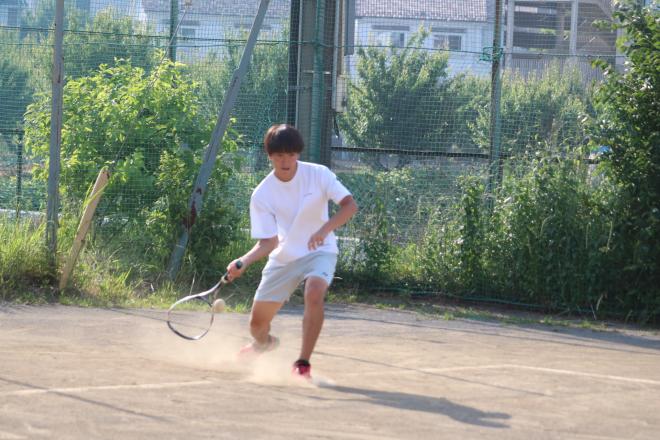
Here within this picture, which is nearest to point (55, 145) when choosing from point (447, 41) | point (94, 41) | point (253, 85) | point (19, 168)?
point (19, 168)

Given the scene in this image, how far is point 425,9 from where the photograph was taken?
522 inches

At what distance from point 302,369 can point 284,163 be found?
4.44 feet

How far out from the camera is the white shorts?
22.2 ft

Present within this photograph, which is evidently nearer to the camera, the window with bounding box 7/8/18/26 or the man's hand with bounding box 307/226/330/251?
the man's hand with bounding box 307/226/330/251

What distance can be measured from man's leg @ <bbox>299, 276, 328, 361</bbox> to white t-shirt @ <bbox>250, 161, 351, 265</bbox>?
41cm

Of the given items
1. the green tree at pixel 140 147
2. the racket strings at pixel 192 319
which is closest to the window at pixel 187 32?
the green tree at pixel 140 147

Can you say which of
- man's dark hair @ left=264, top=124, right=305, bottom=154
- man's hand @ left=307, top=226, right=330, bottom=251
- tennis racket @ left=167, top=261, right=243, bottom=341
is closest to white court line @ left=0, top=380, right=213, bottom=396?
man's hand @ left=307, top=226, right=330, bottom=251

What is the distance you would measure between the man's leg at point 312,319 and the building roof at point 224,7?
21.8ft

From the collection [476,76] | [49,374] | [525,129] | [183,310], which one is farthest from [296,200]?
[476,76]

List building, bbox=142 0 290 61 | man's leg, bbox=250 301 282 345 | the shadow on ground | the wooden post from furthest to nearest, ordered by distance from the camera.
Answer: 1. building, bbox=142 0 290 61
2. the wooden post
3. man's leg, bbox=250 301 282 345
4. the shadow on ground

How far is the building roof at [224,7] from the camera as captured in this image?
40.7 ft

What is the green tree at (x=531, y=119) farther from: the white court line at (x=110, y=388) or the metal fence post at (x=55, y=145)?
the white court line at (x=110, y=388)

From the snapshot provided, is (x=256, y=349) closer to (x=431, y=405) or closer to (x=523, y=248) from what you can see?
(x=431, y=405)

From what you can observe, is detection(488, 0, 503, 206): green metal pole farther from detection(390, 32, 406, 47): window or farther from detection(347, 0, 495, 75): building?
detection(390, 32, 406, 47): window
